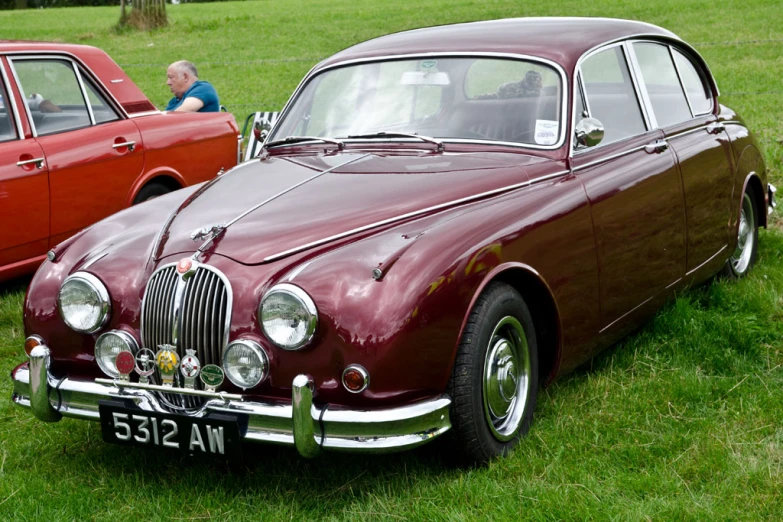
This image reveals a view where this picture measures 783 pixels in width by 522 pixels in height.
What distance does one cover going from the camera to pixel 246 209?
3.84 meters

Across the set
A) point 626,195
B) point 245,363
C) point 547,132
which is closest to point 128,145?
point 547,132

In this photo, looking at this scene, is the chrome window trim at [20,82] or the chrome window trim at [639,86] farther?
the chrome window trim at [20,82]

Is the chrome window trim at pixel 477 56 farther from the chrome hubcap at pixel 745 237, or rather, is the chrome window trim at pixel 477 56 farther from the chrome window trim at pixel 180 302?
the chrome hubcap at pixel 745 237

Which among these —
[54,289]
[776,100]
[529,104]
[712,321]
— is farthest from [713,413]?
[776,100]

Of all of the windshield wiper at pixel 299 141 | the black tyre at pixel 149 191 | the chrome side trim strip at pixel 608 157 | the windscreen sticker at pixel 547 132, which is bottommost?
the black tyre at pixel 149 191

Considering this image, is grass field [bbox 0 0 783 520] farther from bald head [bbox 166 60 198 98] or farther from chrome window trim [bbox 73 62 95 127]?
bald head [bbox 166 60 198 98]

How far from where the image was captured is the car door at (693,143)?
5074 mm

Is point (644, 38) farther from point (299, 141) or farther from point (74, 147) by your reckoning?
point (74, 147)

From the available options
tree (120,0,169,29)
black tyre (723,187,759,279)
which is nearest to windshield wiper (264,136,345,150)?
A: black tyre (723,187,759,279)

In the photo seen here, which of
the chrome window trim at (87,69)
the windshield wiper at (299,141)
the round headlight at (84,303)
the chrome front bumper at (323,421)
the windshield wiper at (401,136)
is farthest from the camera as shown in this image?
the chrome window trim at (87,69)

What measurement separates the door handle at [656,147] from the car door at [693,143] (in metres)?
0.10

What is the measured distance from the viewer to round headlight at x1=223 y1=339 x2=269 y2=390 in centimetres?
327

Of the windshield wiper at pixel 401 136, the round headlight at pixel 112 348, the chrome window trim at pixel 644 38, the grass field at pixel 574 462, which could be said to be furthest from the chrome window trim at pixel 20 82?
the chrome window trim at pixel 644 38

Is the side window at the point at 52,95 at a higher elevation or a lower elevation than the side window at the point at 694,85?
lower
